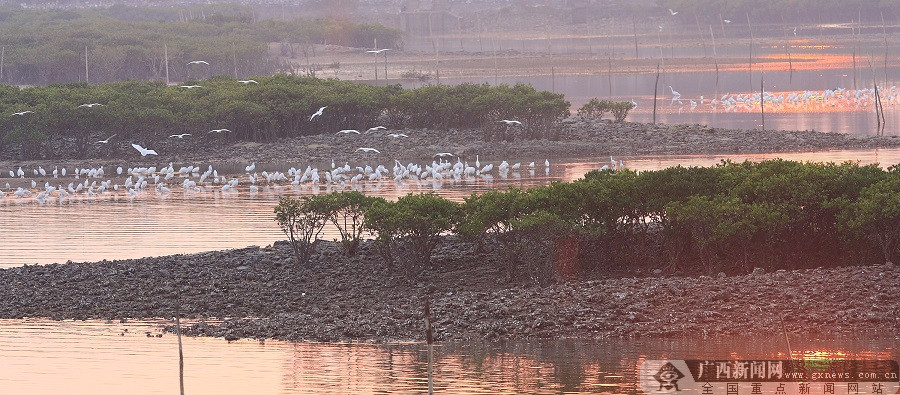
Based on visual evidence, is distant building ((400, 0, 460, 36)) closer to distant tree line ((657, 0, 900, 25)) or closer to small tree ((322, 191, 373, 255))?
distant tree line ((657, 0, 900, 25))

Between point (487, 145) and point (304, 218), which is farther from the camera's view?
point (487, 145)

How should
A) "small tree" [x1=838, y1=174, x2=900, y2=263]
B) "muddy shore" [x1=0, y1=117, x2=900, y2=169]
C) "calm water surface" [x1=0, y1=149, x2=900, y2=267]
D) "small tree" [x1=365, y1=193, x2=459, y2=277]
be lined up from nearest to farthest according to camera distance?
"small tree" [x1=838, y1=174, x2=900, y2=263], "small tree" [x1=365, y1=193, x2=459, y2=277], "calm water surface" [x1=0, y1=149, x2=900, y2=267], "muddy shore" [x1=0, y1=117, x2=900, y2=169]

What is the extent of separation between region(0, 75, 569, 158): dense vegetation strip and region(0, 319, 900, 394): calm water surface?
3401 cm

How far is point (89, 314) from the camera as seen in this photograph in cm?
2447

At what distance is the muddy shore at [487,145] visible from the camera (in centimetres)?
5331

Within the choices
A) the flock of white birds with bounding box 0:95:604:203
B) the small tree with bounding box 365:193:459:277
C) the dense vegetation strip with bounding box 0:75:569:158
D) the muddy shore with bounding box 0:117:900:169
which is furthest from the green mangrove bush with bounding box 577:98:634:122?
the small tree with bounding box 365:193:459:277

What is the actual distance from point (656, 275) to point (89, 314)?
991 centimetres

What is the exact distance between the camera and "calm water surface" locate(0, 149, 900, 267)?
31.8 m

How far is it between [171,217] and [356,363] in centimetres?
1895

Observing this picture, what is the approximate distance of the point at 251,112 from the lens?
56.7m

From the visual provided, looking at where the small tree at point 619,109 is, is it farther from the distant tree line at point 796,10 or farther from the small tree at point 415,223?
the distant tree line at point 796,10

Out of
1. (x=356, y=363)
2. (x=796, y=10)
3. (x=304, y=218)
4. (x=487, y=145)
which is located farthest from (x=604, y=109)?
(x=796, y=10)

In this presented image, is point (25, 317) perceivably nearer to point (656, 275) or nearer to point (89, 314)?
point (89, 314)

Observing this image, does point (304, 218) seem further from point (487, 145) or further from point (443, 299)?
point (487, 145)
